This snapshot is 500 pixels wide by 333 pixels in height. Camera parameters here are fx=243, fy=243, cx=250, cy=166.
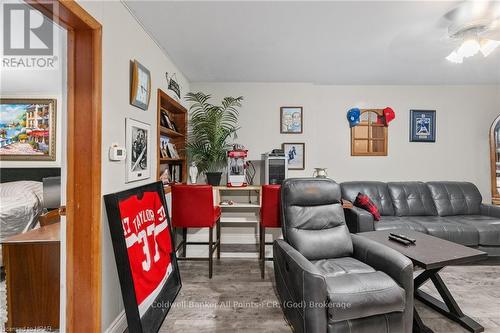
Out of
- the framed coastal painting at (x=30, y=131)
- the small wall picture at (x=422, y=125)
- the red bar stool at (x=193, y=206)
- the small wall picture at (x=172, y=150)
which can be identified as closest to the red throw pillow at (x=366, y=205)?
the small wall picture at (x=422, y=125)

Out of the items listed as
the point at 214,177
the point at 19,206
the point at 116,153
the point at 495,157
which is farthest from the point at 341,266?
the point at 495,157

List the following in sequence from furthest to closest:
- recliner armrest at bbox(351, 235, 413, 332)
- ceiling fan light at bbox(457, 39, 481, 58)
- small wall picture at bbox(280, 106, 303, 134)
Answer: small wall picture at bbox(280, 106, 303, 134) < ceiling fan light at bbox(457, 39, 481, 58) < recliner armrest at bbox(351, 235, 413, 332)

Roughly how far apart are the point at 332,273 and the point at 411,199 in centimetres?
249

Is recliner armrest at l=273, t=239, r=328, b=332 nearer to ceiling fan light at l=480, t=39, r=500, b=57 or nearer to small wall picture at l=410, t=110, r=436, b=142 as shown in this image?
ceiling fan light at l=480, t=39, r=500, b=57

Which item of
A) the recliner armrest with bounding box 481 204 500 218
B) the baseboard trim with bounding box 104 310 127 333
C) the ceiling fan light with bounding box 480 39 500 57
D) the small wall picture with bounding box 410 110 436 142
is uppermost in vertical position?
the ceiling fan light with bounding box 480 39 500 57

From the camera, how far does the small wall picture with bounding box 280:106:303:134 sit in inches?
146

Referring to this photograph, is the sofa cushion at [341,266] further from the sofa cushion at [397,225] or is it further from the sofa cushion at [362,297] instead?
the sofa cushion at [397,225]

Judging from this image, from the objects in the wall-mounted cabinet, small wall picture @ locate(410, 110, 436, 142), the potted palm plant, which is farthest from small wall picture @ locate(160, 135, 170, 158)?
the wall-mounted cabinet

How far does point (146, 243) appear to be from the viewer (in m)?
1.93

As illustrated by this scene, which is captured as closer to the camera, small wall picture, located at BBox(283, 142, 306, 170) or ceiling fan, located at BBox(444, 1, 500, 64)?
ceiling fan, located at BBox(444, 1, 500, 64)

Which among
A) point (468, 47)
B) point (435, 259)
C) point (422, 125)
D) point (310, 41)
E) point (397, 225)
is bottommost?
point (397, 225)

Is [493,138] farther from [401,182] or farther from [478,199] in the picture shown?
[401,182]

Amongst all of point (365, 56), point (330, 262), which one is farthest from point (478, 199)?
point (330, 262)

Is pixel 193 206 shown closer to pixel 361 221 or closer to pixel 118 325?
pixel 118 325
